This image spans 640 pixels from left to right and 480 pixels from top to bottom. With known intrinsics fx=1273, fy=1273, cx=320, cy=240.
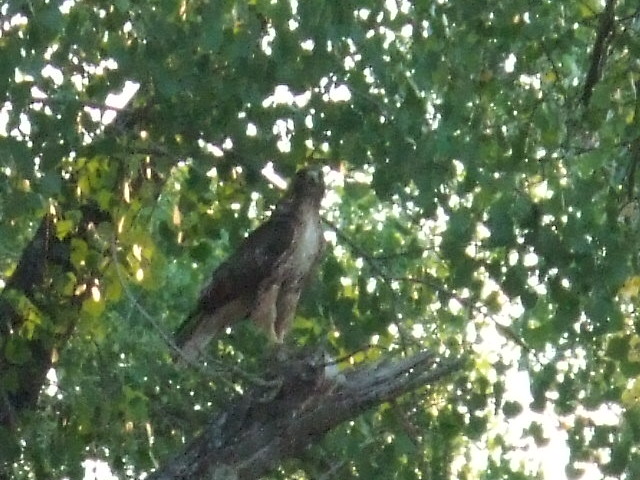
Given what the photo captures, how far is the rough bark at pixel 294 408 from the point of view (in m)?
3.52

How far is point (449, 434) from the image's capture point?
4191 millimetres

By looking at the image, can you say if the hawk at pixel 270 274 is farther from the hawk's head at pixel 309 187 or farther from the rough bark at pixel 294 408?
the rough bark at pixel 294 408

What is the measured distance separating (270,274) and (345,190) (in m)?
0.56

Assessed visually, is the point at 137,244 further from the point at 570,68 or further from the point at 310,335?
the point at 570,68

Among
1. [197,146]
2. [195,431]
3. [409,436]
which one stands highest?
[197,146]

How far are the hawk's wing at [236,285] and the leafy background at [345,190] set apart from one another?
6.4 inches

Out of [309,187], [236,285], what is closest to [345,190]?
[309,187]

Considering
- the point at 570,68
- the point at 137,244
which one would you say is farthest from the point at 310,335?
the point at 570,68

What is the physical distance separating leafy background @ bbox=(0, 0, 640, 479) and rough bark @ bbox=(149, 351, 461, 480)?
0.54 ft

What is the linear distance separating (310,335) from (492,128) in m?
0.95

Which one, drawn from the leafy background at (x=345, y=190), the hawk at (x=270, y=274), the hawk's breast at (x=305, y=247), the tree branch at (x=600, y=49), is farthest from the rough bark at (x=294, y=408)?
the tree branch at (x=600, y=49)

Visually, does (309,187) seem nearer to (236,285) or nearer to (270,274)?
(270,274)

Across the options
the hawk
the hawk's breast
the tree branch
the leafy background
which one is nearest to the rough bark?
the leafy background

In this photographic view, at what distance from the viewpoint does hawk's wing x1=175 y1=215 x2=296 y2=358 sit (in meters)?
4.50
